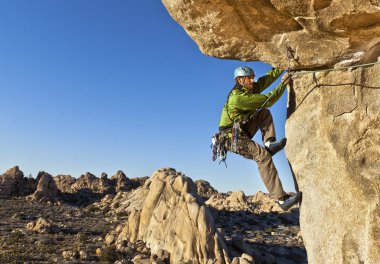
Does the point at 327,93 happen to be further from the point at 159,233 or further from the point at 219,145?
the point at 159,233

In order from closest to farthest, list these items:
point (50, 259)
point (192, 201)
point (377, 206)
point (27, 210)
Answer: point (377, 206)
point (50, 259)
point (192, 201)
point (27, 210)

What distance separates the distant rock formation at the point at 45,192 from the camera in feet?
175

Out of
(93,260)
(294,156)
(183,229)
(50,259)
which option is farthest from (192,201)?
(294,156)

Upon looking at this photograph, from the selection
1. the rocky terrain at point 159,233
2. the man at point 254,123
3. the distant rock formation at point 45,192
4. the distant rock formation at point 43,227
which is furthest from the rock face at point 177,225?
the distant rock formation at point 45,192

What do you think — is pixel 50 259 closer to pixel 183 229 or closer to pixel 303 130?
pixel 183 229

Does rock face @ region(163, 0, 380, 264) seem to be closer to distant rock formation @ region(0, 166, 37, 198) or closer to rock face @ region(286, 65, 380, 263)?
rock face @ region(286, 65, 380, 263)

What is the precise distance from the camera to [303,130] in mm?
6211

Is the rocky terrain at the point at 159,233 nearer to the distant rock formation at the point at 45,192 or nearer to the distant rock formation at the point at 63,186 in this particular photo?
the distant rock formation at the point at 45,192

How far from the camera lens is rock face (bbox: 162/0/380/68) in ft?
17.4

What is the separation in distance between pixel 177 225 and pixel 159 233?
6.69 feet

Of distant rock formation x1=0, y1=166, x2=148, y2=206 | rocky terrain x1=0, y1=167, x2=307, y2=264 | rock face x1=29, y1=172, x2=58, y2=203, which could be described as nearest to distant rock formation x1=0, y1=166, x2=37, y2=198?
distant rock formation x1=0, y1=166, x2=148, y2=206

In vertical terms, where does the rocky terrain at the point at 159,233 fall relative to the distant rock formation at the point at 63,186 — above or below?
below

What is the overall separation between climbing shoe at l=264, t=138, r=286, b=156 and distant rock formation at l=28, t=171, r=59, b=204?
51.2 meters

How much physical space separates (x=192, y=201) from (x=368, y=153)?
1957 cm
